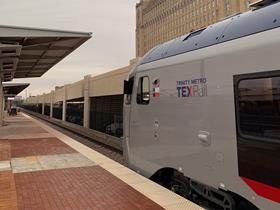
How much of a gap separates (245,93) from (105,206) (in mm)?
3028

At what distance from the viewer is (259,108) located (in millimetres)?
4422

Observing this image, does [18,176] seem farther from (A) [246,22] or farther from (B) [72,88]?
(B) [72,88]

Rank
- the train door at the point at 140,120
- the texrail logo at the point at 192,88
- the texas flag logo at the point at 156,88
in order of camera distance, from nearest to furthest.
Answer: the texrail logo at the point at 192,88 → the texas flag logo at the point at 156,88 → the train door at the point at 140,120

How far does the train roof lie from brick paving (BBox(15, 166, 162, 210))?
296 cm

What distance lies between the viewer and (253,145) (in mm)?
4363

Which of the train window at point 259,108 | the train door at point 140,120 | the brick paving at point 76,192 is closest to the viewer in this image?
the train window at point 259,108

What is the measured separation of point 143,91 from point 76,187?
2.69 metres

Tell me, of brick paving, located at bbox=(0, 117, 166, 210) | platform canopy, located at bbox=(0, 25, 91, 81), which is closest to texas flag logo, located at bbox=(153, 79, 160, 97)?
brick paving, located at bbox=(0, 117, 166, 210)

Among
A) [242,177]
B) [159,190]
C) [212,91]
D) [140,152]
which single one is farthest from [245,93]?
[140,152]

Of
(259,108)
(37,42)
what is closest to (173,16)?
(37,42)

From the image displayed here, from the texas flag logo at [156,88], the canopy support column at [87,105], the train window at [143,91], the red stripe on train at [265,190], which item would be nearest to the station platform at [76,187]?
the red stripe on train at [265,190]

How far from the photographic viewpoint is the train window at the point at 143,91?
759 centimetres

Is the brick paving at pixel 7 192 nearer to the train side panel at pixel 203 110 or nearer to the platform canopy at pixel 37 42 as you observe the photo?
the train side panel at pixel 203 110

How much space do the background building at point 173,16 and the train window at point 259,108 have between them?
7808cm
